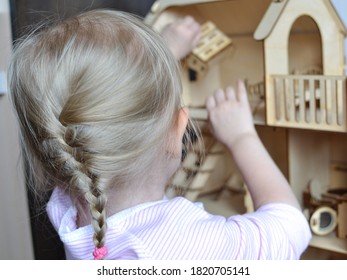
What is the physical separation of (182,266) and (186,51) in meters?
0.49

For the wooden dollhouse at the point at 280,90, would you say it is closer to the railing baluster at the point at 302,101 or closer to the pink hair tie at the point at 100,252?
the railing baluster at the point at 302,101

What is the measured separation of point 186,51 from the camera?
1.00 metres

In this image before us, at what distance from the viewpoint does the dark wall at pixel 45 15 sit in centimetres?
90

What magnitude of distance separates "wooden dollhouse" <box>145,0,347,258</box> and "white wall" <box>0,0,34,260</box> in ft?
0.92

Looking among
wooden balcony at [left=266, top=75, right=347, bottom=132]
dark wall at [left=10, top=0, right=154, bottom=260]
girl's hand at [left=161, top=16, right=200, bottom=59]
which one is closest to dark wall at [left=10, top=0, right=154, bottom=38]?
dark wall at [left=10, top=0, right=154, bottom=260]

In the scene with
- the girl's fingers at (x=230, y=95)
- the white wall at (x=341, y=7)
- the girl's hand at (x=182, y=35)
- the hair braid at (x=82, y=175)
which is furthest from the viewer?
the girl's hand at (x=182, y=35)

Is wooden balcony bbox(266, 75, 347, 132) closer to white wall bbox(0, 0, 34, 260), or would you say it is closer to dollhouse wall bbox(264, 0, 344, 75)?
dollhouse wall bbox(264, 0, 344, 75)

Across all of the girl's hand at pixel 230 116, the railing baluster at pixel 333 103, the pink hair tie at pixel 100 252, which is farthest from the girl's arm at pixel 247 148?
the pink hair tie at pixel 100 252

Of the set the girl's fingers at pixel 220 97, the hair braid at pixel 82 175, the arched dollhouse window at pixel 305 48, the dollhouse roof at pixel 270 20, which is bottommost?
the hair braid at pixel 82 175

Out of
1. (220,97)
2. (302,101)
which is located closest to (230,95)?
(220,97)

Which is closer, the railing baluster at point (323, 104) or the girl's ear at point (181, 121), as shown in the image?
the girl's ear at point (181, 121)

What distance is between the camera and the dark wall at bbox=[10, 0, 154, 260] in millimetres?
896

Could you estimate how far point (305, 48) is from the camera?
1017 mm

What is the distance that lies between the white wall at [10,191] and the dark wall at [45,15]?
0.02m
